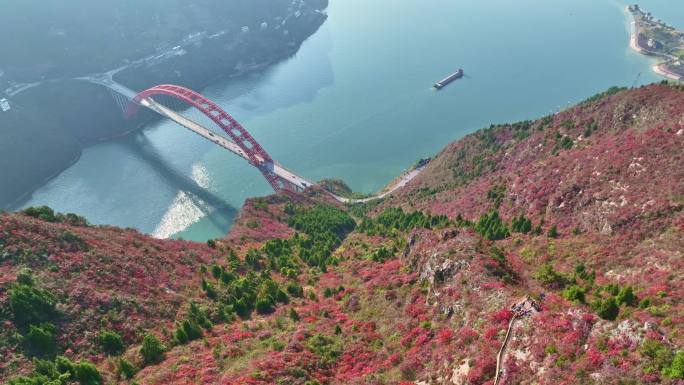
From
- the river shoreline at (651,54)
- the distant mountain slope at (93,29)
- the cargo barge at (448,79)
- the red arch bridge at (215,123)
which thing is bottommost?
the river shoreline at (651,54)

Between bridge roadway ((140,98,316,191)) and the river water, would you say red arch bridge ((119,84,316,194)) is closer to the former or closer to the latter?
bridge roadway ((140,98,316,191))

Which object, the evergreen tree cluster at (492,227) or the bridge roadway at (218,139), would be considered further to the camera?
the bridge roadway at (218,139)

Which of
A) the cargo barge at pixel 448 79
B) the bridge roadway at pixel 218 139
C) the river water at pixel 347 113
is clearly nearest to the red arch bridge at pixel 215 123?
the bridge roadway at pixel 218 139

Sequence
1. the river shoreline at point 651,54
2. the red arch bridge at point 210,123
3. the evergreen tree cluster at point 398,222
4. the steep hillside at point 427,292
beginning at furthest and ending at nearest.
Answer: the river shoreline at point 651,54 → the red arch bridge at point 210,123 → the evergreen tree cluster at point 398,222 → the steep hillside at point 427,292

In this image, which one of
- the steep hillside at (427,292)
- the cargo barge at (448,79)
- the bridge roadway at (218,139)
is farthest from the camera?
the cargo barge at (448,79)

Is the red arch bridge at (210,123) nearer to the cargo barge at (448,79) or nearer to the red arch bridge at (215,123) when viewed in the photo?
the red arch bridge at (215,123)

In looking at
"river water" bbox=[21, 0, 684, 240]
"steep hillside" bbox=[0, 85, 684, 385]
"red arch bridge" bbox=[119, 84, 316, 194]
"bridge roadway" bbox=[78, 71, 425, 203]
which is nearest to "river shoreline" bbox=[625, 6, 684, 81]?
"river water" bbox=[21, 0, 684, 240]

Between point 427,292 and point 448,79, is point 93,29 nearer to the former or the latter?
point 448,79
